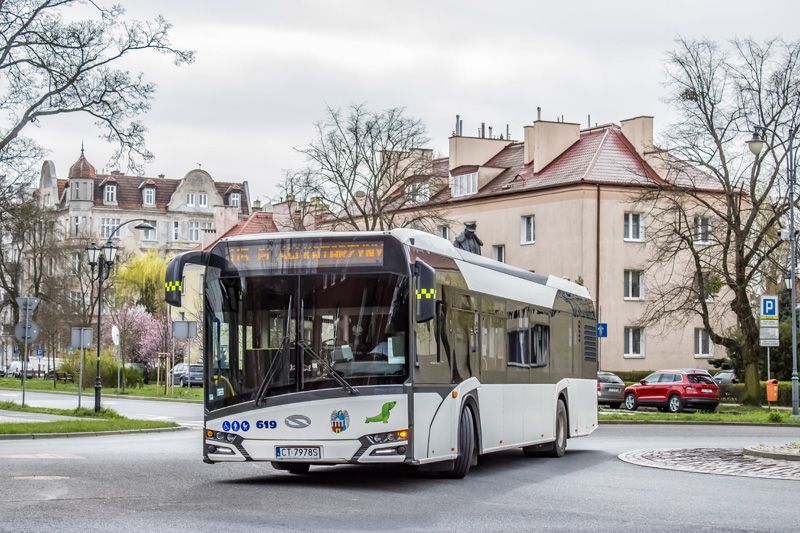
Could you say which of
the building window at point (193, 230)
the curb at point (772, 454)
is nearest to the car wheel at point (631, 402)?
the curb at point (772, 454)

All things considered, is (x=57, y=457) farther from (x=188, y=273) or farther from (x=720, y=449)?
(x=188, y=273)

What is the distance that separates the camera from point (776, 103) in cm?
4931

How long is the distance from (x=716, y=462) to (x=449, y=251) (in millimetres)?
6522

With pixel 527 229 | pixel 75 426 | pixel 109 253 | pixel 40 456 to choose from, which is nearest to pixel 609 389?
pixel 109 253

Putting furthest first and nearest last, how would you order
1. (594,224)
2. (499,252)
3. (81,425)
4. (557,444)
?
(499,252) → (594,224) → (81,425) → (557,444)

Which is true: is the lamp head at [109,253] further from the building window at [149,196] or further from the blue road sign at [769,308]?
the building window at [149,196]

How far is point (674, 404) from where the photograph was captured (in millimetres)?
50594

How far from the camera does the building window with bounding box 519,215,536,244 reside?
7362cm

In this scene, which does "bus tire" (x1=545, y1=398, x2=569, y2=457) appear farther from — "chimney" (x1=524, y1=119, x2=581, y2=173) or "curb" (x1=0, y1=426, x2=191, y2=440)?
"chimney" (x1=524, y1=119, x2=581, y2=173)

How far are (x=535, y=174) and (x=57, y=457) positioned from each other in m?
54.6

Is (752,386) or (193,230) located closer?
(752,386)

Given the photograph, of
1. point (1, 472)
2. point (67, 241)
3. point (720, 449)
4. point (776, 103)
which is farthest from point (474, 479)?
point (67, 241)

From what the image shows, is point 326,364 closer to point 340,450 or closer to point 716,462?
point 340,450

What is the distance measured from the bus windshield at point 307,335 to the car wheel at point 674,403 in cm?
3524
